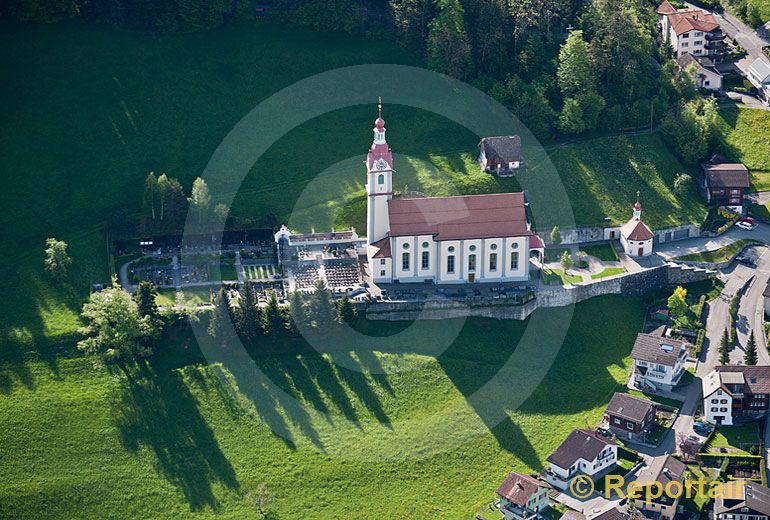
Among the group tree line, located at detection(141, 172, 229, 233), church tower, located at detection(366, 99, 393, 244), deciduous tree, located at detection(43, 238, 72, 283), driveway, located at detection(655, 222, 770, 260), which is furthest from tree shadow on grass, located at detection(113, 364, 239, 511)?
driveway, located at detection(655, 222, 770, 260)

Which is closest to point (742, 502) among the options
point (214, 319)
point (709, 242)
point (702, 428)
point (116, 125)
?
point (702, 428)

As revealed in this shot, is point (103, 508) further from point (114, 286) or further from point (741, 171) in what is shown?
point (741, 171)

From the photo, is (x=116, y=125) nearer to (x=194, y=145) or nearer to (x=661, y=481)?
(x=194, y=145)

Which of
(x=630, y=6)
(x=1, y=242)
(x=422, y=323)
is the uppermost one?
(x=630, y=6)

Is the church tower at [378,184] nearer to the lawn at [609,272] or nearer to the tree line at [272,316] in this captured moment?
the tree line at [272,316]

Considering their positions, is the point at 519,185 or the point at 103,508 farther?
the point at 519,185

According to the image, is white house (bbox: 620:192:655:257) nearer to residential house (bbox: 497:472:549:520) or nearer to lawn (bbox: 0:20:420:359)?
lawn (bbox: 0:20:420:359)

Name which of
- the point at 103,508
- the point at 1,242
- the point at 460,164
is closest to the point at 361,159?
the point at 460,164
